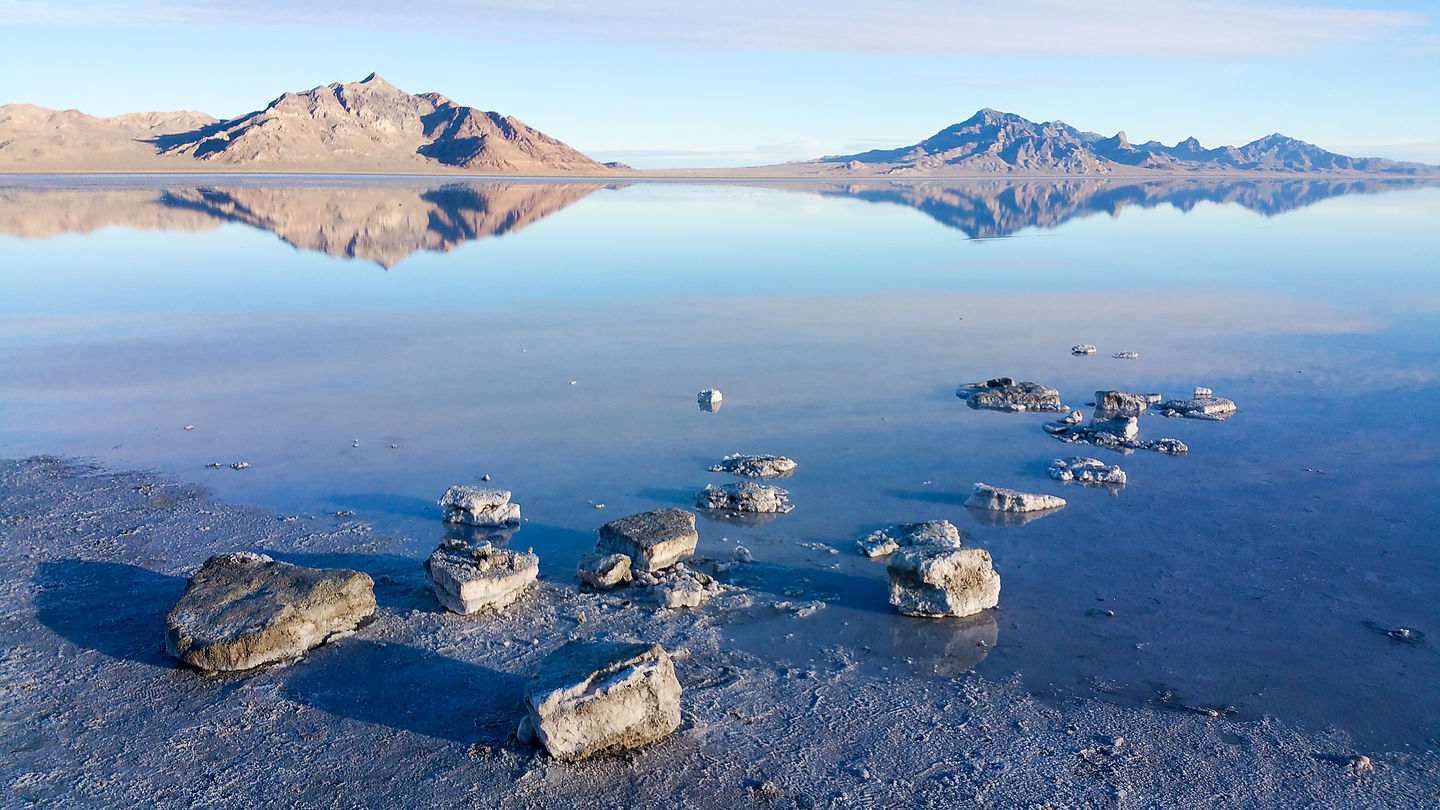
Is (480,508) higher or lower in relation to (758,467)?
lower

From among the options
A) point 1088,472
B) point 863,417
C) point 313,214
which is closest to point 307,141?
point 313,214

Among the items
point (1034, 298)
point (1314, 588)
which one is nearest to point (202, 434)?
point (1314, 588)

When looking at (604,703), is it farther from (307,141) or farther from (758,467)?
(307,141)

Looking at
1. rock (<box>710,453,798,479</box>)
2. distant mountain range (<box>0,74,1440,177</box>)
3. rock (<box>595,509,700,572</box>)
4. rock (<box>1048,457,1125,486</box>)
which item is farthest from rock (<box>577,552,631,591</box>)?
→ distant mountain range (<box>0,74,1440,177</box>)

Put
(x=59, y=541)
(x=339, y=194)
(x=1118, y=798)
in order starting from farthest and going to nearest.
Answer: (x=339, y=194) < (x=59, y=541) < (x=1118, y=798)

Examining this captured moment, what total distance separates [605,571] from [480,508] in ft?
7.00

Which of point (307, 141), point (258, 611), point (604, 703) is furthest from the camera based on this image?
point (307, 141)

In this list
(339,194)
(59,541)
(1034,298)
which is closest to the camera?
(59,541)

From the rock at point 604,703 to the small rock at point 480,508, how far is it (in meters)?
3.81

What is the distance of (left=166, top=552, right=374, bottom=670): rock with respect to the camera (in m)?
7.73

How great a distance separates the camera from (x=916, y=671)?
308 inches

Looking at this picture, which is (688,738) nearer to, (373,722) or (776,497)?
(373,722)

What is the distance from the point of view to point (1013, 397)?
15.4 m

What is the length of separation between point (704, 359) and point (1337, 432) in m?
10.4
